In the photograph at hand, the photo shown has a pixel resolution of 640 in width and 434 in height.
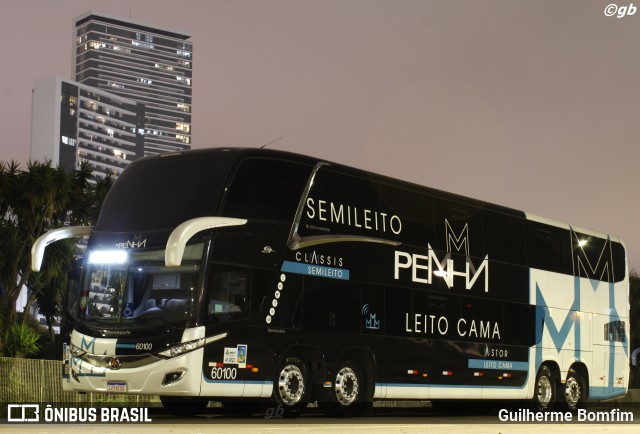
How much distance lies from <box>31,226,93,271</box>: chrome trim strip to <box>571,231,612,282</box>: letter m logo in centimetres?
1227

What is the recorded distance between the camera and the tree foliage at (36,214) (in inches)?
1704

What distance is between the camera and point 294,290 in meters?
18.1

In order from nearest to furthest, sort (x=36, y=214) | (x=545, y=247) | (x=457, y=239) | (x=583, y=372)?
1. (x=457, y=239)
2. (x=545, y=247)
3. (x=583, y=372)
4. (x=36, y=214)

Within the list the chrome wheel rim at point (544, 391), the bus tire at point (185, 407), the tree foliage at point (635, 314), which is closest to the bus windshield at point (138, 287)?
the bus tire at point (185, 407)

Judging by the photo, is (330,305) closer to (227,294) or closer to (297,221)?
(297,221)

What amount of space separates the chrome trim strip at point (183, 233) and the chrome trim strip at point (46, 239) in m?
2.70

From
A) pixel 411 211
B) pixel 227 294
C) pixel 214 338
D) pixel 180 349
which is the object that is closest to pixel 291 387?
pixel 214 338

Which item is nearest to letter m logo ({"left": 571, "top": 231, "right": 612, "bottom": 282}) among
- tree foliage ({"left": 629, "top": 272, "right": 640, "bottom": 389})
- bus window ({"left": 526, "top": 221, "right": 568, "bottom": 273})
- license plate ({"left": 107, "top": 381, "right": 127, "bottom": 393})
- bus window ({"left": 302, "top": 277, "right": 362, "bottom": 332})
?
bus window ({"left": 526, "top": 221, "right": 568, "bottom": 273})

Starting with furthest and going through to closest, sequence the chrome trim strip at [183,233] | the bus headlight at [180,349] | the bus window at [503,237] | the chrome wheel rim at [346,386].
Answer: the bus window at [503,237], the chrome wheel rim at [346,386], the bus headlight at [180,349], the chrome trim strip at [183,233]

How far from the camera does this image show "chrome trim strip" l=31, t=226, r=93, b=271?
1772 centimetres

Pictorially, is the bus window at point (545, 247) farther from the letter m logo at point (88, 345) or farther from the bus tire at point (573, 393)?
the letter m logo at point (88, 345)

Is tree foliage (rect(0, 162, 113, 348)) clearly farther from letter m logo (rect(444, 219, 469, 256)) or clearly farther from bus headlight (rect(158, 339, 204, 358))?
bus headlight (rect(158, 339, 204, 358))

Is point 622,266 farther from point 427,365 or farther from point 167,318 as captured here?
point 167,318

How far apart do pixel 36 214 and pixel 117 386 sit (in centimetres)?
2903
